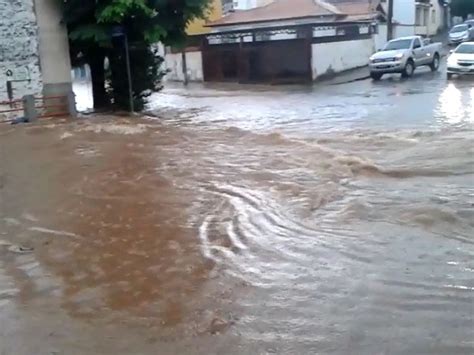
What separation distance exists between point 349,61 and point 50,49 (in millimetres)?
20666

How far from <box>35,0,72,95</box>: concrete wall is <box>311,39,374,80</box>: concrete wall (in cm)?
1566

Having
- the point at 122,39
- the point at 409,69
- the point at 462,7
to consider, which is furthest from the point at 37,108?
the point at 462,7

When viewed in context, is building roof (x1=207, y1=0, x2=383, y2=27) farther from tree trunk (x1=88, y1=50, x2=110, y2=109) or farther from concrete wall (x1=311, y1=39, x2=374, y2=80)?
tree trunk (x1=88, y1=50, x2=110, y2=109)

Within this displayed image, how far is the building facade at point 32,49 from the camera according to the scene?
67.9 ft

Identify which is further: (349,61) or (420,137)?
(349,61)

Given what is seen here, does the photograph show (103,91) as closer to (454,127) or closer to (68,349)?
(454,127)

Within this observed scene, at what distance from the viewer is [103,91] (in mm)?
23344

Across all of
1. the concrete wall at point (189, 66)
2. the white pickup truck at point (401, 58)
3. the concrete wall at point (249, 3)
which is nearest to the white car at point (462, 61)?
the white pickup truck at point (401, 58)

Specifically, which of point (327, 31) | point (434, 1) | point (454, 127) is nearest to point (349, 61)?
point (327, 31)

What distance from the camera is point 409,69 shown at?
106 ft

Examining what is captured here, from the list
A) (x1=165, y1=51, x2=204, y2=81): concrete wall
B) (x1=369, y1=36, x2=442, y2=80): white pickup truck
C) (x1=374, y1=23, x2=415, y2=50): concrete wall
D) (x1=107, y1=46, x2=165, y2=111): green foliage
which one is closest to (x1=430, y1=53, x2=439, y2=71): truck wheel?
(x1=369, y1=36, x2=442, y2=80): white pickup truck

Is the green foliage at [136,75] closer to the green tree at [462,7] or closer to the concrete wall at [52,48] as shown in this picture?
the concrete wall at [52,48]

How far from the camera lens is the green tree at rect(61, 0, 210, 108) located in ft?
67.2

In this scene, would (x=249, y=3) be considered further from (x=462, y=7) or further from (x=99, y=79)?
(x=99, y=79)
